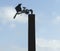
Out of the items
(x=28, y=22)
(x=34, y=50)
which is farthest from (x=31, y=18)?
(x=34, y=50)

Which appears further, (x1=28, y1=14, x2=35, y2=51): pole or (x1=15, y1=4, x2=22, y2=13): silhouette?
(x1=15, y1=4, x2=22, y2=13): silhouette

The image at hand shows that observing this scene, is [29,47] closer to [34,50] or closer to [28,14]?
[34,50]

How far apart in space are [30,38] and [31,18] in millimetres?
1784

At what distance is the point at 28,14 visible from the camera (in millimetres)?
37938

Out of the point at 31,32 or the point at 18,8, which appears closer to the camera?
the point at 31,32

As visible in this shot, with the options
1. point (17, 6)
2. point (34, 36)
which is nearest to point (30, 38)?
point (34, 36)

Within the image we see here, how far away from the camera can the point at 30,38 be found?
37438 mm

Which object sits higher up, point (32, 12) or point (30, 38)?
point (32, 12)

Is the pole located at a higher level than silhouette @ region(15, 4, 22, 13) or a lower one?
lower

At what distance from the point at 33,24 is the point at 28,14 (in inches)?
39.1

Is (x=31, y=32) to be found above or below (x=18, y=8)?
below

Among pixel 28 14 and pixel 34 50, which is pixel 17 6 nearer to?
pixel 28 14

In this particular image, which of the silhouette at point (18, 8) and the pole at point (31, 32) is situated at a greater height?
the silhouette at point (18, 8)

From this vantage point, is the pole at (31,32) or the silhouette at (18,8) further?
the silhouette at (18,8)
